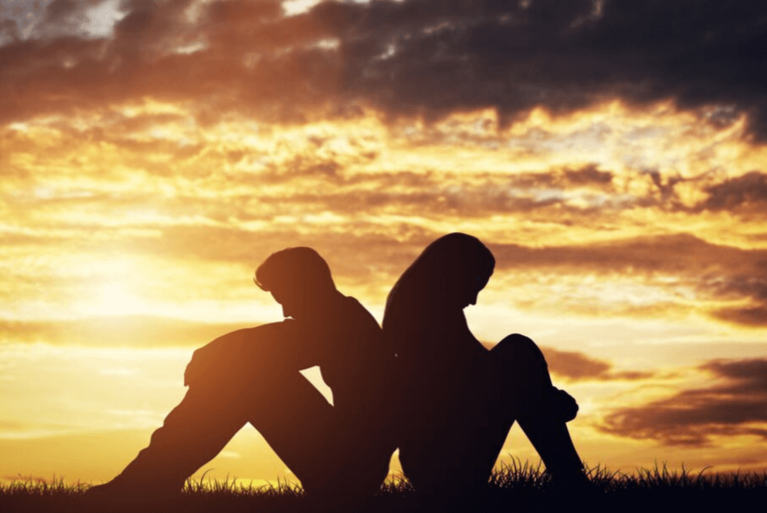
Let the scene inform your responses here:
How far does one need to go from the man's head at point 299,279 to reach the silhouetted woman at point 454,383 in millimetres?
606

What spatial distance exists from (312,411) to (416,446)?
86 centimetres

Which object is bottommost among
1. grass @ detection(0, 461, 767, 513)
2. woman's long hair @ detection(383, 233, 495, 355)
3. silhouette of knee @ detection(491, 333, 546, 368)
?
grass @ detection(0, 461, 767, 513)

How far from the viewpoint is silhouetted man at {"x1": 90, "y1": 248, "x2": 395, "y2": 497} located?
697cm

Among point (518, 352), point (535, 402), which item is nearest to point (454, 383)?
point (518, 352)

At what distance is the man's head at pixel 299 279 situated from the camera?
23.1 ft

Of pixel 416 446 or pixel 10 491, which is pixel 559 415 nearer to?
pixel 416 446

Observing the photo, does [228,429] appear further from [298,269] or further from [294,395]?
[298,269]

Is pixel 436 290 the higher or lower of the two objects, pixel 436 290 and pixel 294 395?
the higher

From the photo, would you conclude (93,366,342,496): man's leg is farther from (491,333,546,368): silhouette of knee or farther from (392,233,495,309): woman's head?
(491,333,546,368): silhouette of knee

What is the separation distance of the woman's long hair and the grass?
4.63 feet

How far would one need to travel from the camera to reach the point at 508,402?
23.6ft

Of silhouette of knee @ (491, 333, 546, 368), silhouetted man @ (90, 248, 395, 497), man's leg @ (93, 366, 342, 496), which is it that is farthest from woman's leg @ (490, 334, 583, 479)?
man's leg @ (93, 366, 342, 496)

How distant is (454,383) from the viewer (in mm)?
7121

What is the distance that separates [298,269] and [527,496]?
3318 millimetres
